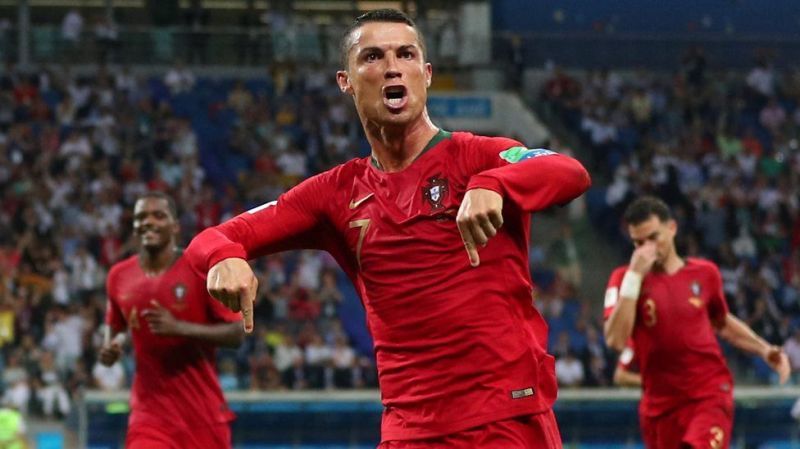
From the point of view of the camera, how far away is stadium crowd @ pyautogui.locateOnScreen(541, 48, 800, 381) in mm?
21328

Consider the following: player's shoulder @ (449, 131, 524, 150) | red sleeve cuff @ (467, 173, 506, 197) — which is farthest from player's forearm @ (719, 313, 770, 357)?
red sleeve cuff @ (467, 173, 506, 197)

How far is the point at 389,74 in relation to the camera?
496 centimetres

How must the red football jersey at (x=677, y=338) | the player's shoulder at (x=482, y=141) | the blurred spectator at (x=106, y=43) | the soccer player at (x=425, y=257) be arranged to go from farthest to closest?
the blurred spectator at (x=106, y=43), the red football jersey at (x=677, y=338), the player's shoulder at (x=482, y=141), the soccer player at (x=425, y=257)

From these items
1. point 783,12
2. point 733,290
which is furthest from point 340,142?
point 783,12

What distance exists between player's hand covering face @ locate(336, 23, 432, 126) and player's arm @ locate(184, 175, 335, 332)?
0.40 m

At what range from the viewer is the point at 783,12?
104 feet

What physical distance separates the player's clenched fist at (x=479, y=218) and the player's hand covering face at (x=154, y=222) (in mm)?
4760

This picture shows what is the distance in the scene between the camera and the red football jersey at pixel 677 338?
31.2ft

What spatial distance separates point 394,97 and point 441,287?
0.68 metres

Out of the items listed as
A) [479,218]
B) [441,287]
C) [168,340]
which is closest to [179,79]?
[168,340]

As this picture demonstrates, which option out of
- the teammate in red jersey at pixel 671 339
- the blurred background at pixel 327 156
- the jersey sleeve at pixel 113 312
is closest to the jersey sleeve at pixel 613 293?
the teammate in red jersey at pixel 671 339

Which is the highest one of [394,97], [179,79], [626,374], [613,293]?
[179,79]

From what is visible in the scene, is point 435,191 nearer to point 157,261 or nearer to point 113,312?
point 157,261

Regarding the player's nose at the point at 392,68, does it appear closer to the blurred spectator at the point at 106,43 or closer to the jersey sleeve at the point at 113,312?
the jersey sleeve at the point at 113,312
